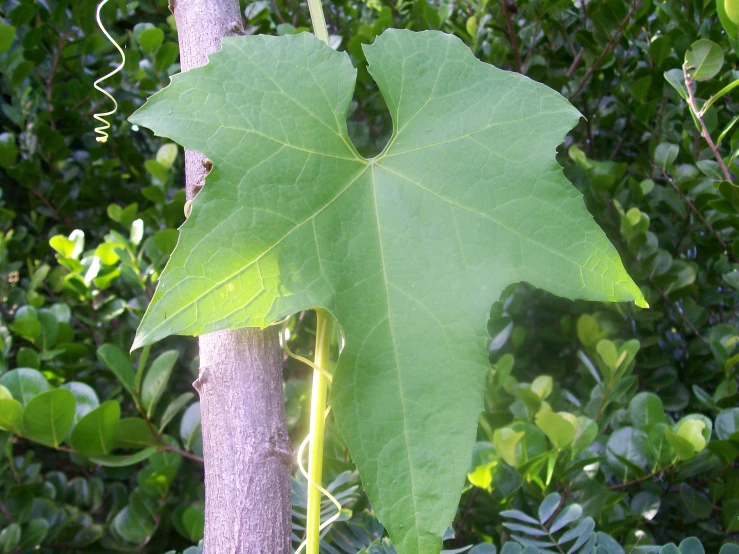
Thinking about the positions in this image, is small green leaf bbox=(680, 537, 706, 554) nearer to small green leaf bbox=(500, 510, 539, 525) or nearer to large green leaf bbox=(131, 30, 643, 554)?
small green leaf bbox=(500, 510, 539, 525)

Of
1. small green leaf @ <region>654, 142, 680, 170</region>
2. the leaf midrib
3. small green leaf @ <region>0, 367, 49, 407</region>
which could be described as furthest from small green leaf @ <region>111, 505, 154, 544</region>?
small green leaf @ <region>654, 142, 680, 170</region>

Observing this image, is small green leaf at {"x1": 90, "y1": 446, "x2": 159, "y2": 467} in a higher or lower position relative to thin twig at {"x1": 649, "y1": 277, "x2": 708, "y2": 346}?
higher

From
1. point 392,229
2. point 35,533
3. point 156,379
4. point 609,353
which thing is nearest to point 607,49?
point 609,353

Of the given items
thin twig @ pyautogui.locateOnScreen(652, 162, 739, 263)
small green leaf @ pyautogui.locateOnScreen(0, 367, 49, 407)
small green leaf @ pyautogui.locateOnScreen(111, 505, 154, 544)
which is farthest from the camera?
thin twig @ pyautogui.locateOnScreen(652, 162, 739, 263)

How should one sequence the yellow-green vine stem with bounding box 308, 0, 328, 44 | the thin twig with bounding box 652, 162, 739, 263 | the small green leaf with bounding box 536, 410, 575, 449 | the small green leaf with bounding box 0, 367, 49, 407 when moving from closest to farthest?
the yellow-green vine stem with bounding box 308, 0, 328, 44
the small green leaf with bounding box 536, 410, 575, 449
the small green leaf with bounding box 0, 367, 49, 407
the thin twig with bounding box 652, 162, 739, 263

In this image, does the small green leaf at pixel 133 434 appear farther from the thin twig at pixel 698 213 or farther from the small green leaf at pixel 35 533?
the thin twig at pixel 698 213

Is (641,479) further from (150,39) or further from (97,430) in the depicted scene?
(150,39)

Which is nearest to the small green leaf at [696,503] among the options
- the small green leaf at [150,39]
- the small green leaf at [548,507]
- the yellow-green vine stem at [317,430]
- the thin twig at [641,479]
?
the thin twig at [641,479]
